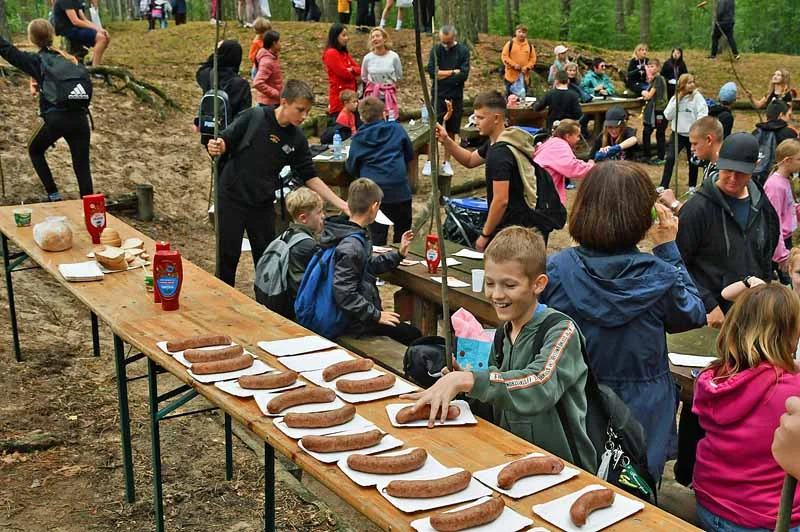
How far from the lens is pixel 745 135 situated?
4.20 metres

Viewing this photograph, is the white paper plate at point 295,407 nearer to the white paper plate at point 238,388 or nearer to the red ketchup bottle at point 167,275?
the white paper plate at point 238,388

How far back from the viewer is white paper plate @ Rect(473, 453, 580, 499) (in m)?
2.08

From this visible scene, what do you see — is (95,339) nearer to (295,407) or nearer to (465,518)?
(295,407)

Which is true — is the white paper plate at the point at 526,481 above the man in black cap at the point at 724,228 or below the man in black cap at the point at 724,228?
below

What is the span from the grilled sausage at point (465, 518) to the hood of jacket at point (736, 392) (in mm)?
1087

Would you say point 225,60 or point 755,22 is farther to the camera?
point 755,22

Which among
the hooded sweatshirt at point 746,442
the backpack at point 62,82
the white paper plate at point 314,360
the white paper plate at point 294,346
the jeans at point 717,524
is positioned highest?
the backpack at point 62,82

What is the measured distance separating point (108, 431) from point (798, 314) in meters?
3.72

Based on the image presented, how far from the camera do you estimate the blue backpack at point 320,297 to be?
4500mm

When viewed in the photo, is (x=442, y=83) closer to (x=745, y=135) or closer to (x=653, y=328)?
(x=745, y=135)

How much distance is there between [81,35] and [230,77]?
13.0 feet

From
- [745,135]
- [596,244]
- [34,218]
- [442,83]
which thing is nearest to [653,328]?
[596,244]

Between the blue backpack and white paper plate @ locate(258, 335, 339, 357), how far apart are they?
127 centimetres

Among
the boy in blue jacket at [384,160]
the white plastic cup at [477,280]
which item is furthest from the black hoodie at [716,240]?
the boy in blue jacket at [384,160]
